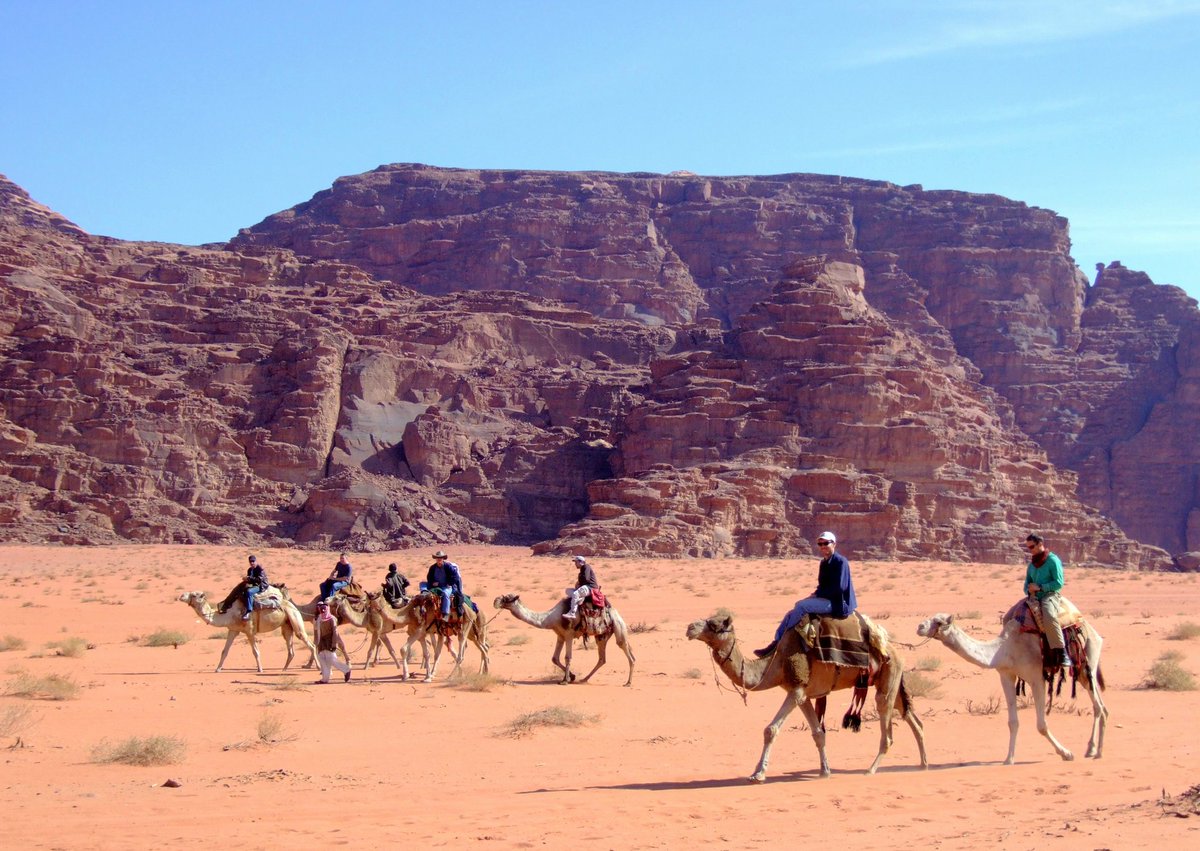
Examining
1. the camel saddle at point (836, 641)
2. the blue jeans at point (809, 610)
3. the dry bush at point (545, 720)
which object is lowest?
the dry bush at point (545, 720)

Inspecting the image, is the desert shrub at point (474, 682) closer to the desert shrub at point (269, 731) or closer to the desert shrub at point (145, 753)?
the desert shrub at point (269, 731)

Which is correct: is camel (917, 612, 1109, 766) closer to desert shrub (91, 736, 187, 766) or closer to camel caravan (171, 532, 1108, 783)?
camel caravan (171, 532, 1108, 783)

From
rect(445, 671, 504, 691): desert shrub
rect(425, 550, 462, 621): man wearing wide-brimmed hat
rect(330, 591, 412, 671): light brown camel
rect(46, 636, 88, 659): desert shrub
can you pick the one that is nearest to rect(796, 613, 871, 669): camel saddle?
rect(445, 671, 504, 691): desert shrub

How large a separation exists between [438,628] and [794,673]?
33.0 ft

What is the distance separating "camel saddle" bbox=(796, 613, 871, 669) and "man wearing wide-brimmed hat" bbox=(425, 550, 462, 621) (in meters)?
Answer: 9.48

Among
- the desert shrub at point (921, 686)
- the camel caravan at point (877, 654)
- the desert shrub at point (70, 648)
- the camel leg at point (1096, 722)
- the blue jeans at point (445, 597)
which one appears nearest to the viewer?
the camel caravan at point (877, 654)

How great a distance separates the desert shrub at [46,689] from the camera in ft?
67.8

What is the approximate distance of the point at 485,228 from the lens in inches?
6289

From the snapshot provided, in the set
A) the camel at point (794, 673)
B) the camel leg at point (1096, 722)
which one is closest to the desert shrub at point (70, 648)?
the camel at point (794, 673)

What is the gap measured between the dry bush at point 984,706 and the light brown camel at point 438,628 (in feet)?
24.5

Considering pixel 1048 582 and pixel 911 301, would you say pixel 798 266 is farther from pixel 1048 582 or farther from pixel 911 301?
pixel 1048 582

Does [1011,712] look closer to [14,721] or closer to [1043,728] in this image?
[1043,728]

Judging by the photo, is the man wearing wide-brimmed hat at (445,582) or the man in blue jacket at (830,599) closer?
the man in blue jacket at (830,599)

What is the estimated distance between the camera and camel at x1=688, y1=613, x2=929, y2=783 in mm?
14008
